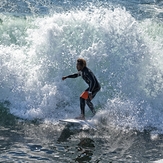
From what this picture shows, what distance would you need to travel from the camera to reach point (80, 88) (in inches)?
442

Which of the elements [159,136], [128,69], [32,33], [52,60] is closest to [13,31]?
[32,33]

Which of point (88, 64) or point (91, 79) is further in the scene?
point (88, 64)

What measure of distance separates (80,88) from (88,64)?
0.85 m

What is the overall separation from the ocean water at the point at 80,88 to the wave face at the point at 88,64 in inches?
1.1

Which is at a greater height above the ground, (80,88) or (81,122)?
(80,88)

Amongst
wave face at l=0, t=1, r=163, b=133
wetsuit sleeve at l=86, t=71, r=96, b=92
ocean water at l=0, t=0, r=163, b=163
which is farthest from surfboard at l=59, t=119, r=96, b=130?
wetsuit sleeve at l=86, t=71, r=96, b=92

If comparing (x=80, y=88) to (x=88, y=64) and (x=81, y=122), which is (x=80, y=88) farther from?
(x=81, y=122)

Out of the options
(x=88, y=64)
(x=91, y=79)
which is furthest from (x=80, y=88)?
(x=91, y=79)

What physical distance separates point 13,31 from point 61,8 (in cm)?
364

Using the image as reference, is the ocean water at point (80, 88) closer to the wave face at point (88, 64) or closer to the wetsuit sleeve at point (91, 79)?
the wave face at point (88, 64)

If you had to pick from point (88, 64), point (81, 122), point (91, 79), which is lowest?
point (81, 122)

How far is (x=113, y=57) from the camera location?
11.6m

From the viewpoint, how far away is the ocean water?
321 inches

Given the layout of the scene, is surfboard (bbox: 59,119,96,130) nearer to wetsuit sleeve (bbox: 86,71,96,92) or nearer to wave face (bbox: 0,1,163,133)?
wave face (bbox: 0,1,163,133)
